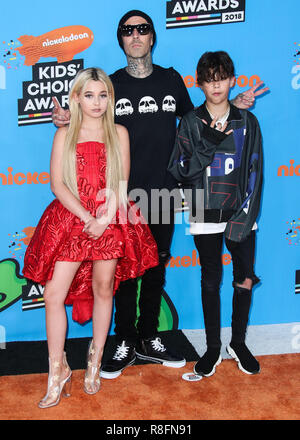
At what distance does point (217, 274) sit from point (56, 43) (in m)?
1.56

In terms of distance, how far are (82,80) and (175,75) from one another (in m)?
0.59

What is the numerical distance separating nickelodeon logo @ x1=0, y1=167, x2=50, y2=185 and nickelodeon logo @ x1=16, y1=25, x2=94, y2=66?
62 cm

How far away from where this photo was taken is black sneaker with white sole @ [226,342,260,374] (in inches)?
104

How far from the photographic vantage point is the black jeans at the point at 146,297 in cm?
271

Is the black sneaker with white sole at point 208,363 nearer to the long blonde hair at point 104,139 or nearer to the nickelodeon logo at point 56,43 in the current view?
the long blonde hair at point 104,139

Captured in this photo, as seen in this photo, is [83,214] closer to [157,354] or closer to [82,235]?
[82,235]

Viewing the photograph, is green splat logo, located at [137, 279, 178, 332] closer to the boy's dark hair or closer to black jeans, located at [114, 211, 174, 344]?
black jeans, located at [114, 211, 174, 344]

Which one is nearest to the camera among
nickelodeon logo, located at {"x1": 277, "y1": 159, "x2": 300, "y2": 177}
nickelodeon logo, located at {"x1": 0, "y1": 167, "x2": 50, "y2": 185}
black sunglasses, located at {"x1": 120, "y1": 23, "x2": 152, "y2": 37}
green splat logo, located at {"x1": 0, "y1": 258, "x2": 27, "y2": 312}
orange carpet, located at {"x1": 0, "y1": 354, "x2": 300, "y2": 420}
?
orange carpet, located at {"x1": 0, "y1": 354, "x2": 300, "y2": 420}

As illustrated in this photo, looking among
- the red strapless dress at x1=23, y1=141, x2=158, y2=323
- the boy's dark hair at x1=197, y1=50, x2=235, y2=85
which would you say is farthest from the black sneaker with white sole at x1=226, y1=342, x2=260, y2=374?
the boy's dark hair at x1=197, y1=50, x2=235, y2=85

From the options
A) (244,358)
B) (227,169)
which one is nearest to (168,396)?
(244,358)

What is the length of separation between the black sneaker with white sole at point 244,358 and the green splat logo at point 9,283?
51.3 inches

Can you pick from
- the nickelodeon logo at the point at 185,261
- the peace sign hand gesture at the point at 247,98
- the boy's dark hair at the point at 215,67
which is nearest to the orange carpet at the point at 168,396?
the nickelodeon logo at the point at 185,261

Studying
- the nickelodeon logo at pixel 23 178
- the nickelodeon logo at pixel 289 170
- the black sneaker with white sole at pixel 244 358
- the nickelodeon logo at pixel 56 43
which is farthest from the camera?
the nickelodeon logo at pixel 289 170
